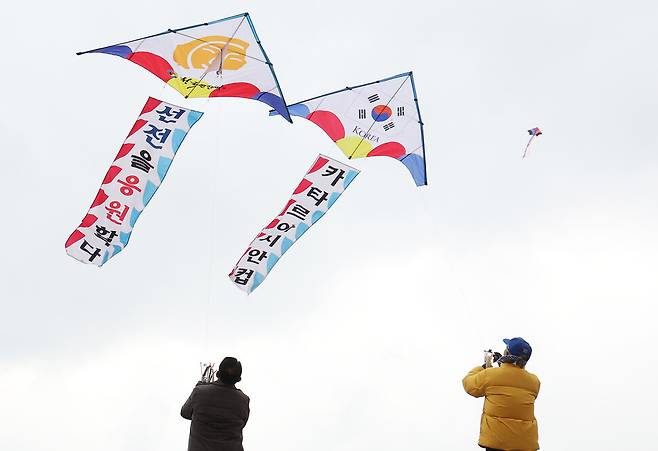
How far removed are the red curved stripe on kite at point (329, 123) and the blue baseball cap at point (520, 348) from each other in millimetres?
10247

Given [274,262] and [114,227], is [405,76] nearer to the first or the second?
[274,262]

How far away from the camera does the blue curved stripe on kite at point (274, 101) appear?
49.1 ft

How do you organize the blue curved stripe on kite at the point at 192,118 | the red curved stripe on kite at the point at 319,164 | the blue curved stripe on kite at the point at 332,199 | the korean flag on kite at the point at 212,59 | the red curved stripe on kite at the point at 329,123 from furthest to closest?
the red curved stripe on kite at the point at 329,123
the red curved stripe on kite at the point at 319,164
the blue curved stripe on kite at the point at 332,199
the korean flag on kite at the point at 212,59
the blue curved stripe on kite at the point at 192,118

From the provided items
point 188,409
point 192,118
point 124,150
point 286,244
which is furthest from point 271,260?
point 188,409

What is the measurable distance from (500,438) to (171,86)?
33.2ft

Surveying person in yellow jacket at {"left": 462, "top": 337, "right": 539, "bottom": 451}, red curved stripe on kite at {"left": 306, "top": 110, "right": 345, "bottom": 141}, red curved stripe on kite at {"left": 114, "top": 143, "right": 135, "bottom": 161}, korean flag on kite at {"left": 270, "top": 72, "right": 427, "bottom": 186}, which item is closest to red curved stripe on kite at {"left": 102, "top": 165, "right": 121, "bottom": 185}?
red curved stripe on kite at {"left": 114, "top": 143, "right": 135, "bottom": 161}

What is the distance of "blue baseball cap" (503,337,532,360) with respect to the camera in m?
7.23

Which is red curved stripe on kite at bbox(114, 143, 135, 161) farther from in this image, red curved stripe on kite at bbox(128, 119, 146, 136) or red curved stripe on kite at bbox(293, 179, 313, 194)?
red curved stripe on kite at bbox(293, 179, 313, 194)

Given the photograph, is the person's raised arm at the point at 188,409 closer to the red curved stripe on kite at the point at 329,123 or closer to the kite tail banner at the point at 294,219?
the kite tail banner at the point at 294,219

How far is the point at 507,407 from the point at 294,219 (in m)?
9.65

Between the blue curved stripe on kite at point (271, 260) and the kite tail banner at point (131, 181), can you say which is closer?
the kite tail banner at point (131, 181)

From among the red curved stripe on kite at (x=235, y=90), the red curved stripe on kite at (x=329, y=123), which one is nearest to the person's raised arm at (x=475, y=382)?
the red curved stripe on kite at (x=235, y=90)

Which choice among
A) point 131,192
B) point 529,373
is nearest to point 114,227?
point 131,192

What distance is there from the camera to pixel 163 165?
1430 centimetres
